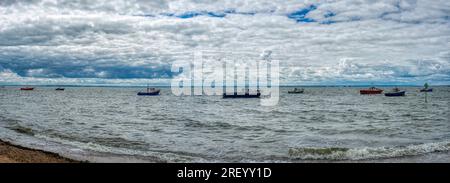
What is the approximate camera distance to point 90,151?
58.5 feet

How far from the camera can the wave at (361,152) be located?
17.0 meters

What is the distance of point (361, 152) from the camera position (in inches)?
707

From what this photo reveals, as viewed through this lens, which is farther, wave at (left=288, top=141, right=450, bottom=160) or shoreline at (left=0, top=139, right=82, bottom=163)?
wave at (left=288, top=141, right=450, bottom=160)

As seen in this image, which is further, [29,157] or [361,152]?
[361,152]

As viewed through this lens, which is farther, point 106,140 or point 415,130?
point 415,130

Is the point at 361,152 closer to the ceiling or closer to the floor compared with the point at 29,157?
closer to the floor

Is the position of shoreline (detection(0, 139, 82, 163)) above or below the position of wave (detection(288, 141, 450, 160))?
above

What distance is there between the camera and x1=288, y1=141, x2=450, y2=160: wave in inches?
671

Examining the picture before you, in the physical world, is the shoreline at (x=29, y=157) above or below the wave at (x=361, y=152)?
above
